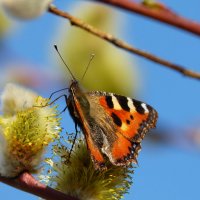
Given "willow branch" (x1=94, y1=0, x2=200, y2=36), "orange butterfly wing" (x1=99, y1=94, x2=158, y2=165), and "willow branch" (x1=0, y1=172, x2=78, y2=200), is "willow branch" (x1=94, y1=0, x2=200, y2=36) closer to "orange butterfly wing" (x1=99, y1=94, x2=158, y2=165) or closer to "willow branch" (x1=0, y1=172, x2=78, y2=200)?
"willow branch" (x1=0, y1=172, x2=78, y2=200)

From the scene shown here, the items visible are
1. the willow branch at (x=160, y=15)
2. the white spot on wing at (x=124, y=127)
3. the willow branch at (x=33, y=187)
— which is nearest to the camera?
the willow branch at (x=160, y=15)

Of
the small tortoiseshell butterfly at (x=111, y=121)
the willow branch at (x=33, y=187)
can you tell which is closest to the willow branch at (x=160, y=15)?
the willow branch at (x=33, y=187)

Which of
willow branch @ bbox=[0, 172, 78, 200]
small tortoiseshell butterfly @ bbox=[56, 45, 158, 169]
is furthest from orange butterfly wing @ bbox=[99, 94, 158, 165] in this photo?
willow branch @ bbox=[0, 172, 78, 200]

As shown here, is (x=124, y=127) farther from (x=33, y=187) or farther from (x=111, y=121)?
(x=33, y=187)

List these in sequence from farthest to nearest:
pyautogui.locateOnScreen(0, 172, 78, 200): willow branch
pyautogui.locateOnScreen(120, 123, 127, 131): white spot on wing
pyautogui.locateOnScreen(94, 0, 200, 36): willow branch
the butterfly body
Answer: pyautogui.locateOnScreen(120, 123, 127, 131): white spot on wing
the butterfly body
pyautogui.locateOnScreen(0, 172, 78, 200): willow branch
pyautogui.locateOnScreen(94, 0, 200, 36): willow branch

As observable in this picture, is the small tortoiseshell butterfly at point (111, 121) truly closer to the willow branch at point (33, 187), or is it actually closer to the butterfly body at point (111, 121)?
the butterfly body at point (111, 121)

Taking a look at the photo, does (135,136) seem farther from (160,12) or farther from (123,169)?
(160,12)
